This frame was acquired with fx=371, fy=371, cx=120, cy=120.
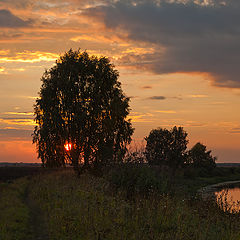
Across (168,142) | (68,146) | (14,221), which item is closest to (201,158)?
(168,142)

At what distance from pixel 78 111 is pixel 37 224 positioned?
80.1ft

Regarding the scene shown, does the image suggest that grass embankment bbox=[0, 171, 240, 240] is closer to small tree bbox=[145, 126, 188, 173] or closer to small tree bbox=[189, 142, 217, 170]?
small tree bbox=[145, 126, 188, 173]

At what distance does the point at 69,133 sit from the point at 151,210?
27.8m

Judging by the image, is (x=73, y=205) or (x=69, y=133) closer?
(x=73, y=205)

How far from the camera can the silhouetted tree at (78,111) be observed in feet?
130

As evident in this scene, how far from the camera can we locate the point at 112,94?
138ft

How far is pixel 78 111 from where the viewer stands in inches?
1535

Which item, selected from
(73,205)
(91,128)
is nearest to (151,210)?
(73,205)

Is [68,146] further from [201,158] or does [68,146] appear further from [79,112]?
[201,158]

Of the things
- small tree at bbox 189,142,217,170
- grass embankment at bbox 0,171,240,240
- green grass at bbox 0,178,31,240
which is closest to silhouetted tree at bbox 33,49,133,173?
green grass at bbox 0,178,31,240

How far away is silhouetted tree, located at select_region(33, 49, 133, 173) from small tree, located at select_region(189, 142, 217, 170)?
5293 cm

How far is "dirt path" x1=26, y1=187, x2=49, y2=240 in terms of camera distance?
1297cm

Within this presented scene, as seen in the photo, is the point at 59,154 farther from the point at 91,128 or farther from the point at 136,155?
the point at 136,155

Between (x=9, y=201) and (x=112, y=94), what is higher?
(x=112, y=94)
